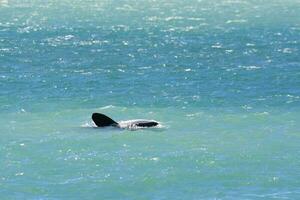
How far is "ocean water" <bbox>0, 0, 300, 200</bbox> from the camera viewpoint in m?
38.0

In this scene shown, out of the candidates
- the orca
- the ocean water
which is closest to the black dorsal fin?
the orca

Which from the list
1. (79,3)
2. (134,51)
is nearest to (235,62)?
(134,51)

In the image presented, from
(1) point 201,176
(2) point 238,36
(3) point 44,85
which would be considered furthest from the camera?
(2) point 238,36

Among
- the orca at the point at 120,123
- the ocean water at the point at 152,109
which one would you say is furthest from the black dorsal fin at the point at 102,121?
the ocean water at the point at 152,109

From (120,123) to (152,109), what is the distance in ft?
16.4

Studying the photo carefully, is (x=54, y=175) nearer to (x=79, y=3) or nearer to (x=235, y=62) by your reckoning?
(x=235, y=62)

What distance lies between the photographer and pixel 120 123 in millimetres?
47469

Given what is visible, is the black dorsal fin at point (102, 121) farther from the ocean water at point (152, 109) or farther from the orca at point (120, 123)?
the ocean water at point (152, 109)

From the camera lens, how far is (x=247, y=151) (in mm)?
42344

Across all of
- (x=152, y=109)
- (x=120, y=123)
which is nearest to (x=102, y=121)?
(x=120, y=123)

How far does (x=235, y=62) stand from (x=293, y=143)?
26861 millimetres

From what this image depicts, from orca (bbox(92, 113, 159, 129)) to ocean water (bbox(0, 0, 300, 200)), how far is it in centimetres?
61

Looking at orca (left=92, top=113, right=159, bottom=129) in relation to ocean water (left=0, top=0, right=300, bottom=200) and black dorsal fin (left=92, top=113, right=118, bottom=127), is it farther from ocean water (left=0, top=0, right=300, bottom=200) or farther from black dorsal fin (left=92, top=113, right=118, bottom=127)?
ocean water (left=0, top=0, right=300, bottom=200)

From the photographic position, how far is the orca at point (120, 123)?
46.9 metres
